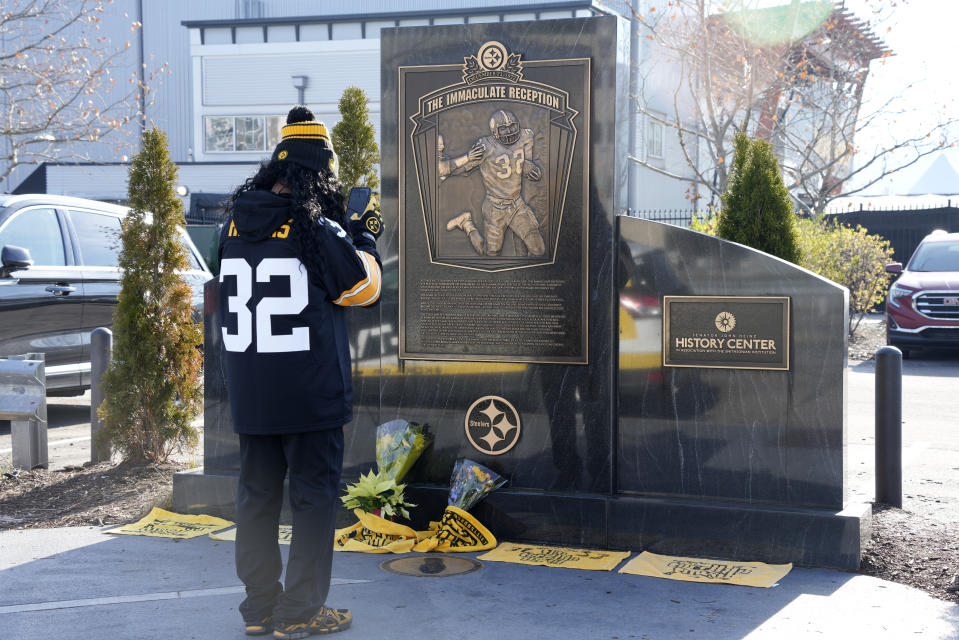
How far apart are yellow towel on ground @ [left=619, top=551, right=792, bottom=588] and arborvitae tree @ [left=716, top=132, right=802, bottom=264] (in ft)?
7.56

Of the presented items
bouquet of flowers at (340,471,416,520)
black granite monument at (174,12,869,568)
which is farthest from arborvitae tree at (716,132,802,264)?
bouquet of flowers at (340,471,416,520)

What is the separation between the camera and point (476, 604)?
4.57 meters

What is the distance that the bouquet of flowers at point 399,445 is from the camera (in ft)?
18.6

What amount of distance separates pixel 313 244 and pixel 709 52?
1601 cm

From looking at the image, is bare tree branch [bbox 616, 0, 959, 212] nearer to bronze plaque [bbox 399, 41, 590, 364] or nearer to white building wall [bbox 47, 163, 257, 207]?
bronze plaque [bbox 399, 41, 590, 364]

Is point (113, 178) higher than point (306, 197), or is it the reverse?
point (113, 178)

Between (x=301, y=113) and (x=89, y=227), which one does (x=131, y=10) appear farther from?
(x=301, y=113)

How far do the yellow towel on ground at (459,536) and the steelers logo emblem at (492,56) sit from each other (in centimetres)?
248

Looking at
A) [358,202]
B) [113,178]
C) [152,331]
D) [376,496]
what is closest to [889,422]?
[376,496]

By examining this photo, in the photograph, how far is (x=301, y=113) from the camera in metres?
4.30

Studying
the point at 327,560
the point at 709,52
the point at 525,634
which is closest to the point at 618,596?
the point at 525,634

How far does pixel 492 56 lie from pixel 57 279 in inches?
213

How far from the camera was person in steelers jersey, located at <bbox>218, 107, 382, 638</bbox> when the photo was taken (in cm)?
399

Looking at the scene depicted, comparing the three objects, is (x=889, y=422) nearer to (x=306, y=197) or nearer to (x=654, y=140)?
(x=306, y=197)
